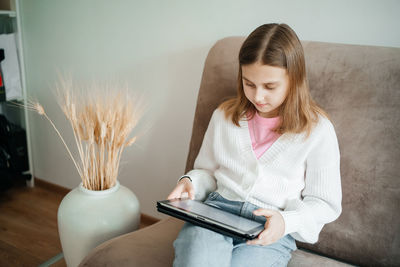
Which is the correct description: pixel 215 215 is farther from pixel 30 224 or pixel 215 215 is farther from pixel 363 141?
pixel 30 224

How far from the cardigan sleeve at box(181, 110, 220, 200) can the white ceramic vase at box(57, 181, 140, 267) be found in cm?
33

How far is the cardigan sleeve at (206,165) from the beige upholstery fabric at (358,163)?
19 centimetres

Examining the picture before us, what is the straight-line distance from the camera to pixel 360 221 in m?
1.07

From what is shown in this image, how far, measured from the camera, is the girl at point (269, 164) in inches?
37.2

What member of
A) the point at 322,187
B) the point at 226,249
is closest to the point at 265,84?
the point at 322,187

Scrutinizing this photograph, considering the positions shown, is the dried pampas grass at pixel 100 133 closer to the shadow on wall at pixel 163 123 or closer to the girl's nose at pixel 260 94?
the shadow on wall at pixel 163 123

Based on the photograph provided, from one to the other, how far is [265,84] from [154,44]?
2.73ft

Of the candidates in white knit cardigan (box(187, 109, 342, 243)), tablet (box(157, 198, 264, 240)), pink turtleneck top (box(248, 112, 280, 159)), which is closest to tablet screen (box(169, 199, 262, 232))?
tablet (box(157, 198, 264, 240))

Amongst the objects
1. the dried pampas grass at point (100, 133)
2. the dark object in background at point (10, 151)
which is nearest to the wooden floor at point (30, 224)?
the dark object in background at point (10, 151)

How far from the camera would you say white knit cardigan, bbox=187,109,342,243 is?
101 centimetres

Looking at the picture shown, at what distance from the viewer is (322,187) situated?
1.01 meters

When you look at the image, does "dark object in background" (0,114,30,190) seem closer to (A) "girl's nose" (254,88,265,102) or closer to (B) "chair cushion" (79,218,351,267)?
(B) "chair cushion" (79,218,351,267)

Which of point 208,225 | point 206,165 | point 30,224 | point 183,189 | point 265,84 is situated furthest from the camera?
point 30,224

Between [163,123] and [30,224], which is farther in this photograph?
[30,224]
